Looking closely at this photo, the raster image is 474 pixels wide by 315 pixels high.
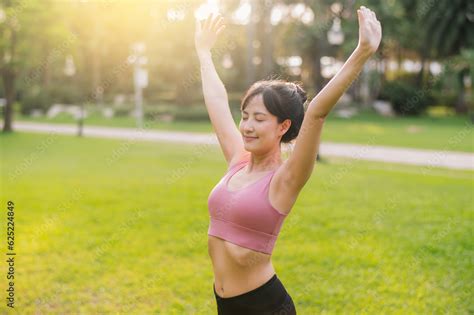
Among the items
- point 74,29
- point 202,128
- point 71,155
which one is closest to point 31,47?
point 74,29

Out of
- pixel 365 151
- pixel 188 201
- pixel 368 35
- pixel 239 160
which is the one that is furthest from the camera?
pixel 365 151

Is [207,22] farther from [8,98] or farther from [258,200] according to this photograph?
[8,98]

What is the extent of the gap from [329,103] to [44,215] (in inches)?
292

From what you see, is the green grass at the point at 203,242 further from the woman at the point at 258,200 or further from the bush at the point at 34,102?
the bush at the point at 34,102

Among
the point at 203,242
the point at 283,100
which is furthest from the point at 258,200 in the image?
the point at 203,242

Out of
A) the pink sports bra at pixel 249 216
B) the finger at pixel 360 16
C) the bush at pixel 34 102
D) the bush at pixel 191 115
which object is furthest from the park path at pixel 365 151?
the bush at pixel 34 102

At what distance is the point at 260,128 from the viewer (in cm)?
234

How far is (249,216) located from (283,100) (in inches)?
20.0

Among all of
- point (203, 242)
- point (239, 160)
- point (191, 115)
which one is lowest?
point (191, 115)

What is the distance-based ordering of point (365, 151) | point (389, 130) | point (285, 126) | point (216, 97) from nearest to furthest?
point (285, 126) < point (216, 97) < point (365, 151) < point (389, 130)

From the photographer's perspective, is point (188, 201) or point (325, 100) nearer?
point (325, 100)

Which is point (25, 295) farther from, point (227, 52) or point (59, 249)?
point (227, 52)

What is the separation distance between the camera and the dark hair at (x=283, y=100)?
92.4 inches

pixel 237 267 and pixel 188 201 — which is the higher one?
pixel 237 267
